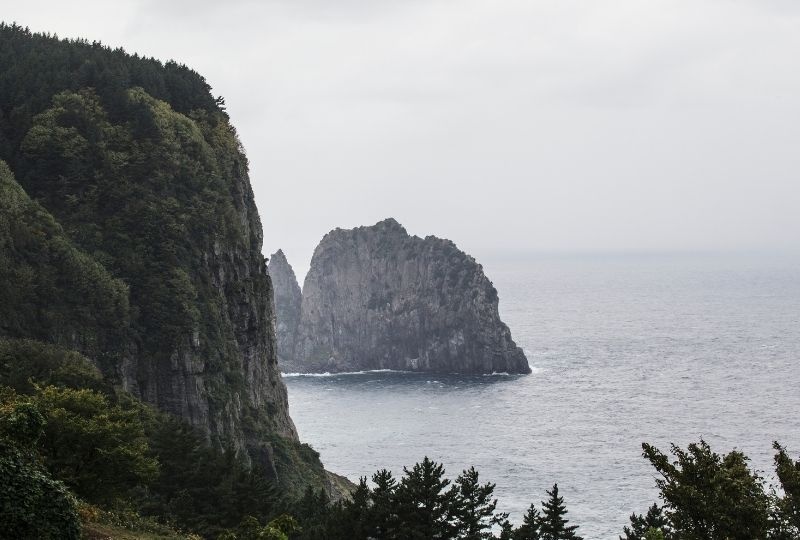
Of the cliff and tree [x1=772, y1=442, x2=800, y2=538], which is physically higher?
the cliff

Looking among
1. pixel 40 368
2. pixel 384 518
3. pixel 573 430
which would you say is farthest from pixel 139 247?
pixel 573 430

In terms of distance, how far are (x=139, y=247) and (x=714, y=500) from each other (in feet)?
218

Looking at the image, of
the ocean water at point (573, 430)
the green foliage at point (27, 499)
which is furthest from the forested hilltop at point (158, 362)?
the ocean water at point (573, 430)

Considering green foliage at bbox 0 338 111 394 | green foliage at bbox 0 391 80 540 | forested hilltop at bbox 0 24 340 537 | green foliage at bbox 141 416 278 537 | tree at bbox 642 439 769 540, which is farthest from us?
forested hilltop at bbox 0 24 340 537

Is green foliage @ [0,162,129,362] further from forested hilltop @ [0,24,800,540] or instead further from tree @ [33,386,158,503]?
tree @ [33,386,158,503]

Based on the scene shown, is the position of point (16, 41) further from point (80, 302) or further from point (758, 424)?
point (758, 424)

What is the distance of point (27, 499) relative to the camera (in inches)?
1121

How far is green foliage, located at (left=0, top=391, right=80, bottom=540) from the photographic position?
92.3 feet

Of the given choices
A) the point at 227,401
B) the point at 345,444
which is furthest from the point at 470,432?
the point at 227,401

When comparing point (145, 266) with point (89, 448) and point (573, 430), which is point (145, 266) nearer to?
point (89, 448)

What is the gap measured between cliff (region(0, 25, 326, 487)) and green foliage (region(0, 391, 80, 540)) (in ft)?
150

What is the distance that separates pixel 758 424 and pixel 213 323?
3952 inches

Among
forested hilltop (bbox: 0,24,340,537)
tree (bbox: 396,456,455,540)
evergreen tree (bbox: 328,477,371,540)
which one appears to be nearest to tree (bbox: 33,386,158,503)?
forested hilltop (bbox: 0,24,340,537)

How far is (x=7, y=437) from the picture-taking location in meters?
31.0
